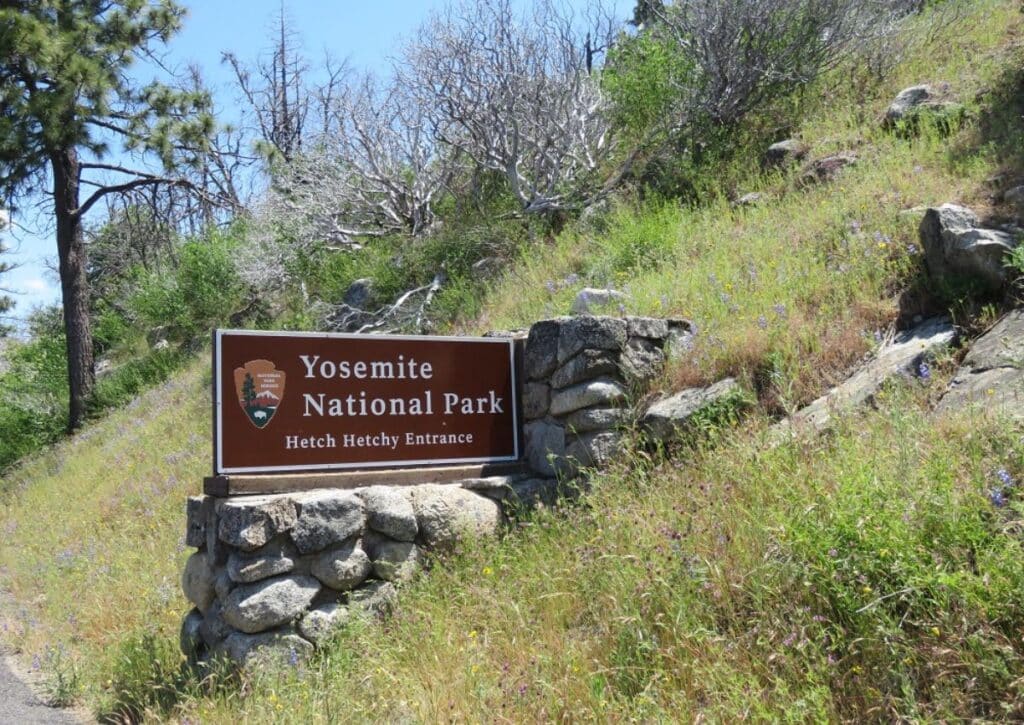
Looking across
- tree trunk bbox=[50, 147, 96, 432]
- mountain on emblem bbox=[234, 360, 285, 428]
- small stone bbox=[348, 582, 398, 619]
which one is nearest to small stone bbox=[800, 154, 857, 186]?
mountain on emblem bbox=[234, 360, 285, 428]

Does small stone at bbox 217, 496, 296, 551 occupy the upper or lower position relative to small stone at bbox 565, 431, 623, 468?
lower

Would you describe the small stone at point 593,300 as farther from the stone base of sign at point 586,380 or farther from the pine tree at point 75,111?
the pine tree at point 75,111

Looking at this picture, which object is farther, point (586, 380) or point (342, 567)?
point (586, 380)

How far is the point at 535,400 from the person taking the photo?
5.73 meters

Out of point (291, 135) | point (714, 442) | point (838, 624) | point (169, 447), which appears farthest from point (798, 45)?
point (291, 135)

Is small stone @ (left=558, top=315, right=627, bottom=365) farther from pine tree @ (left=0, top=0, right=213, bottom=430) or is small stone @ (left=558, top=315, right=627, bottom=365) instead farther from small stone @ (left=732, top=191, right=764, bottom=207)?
pine tree @ (left=0, top=0, right=213, bottom=430)

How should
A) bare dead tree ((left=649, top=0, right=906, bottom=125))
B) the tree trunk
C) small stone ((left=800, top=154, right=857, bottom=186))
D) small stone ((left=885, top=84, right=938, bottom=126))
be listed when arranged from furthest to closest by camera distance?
the tree trunk, bare dead tree ((left=649, top=0, right=906, bottom=125)), small stone ((left=885, top=84, right=938, bottom=126)), small stone ((left=800, top=154, right=857, bottom=186))

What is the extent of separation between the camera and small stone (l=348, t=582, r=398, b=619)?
4.79 m

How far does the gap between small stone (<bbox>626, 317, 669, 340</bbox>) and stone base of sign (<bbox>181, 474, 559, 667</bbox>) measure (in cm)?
137

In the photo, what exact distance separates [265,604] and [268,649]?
0.70ft

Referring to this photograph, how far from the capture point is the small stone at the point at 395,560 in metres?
4.89

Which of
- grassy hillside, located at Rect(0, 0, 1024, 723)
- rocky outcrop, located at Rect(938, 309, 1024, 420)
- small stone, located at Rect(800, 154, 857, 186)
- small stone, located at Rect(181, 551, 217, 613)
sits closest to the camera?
grassy hillside, located at Rect(0, 0, 1024, 723)

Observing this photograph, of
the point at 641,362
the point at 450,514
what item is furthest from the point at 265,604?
the point at 641,362

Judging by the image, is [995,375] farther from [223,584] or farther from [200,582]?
[200,582]
